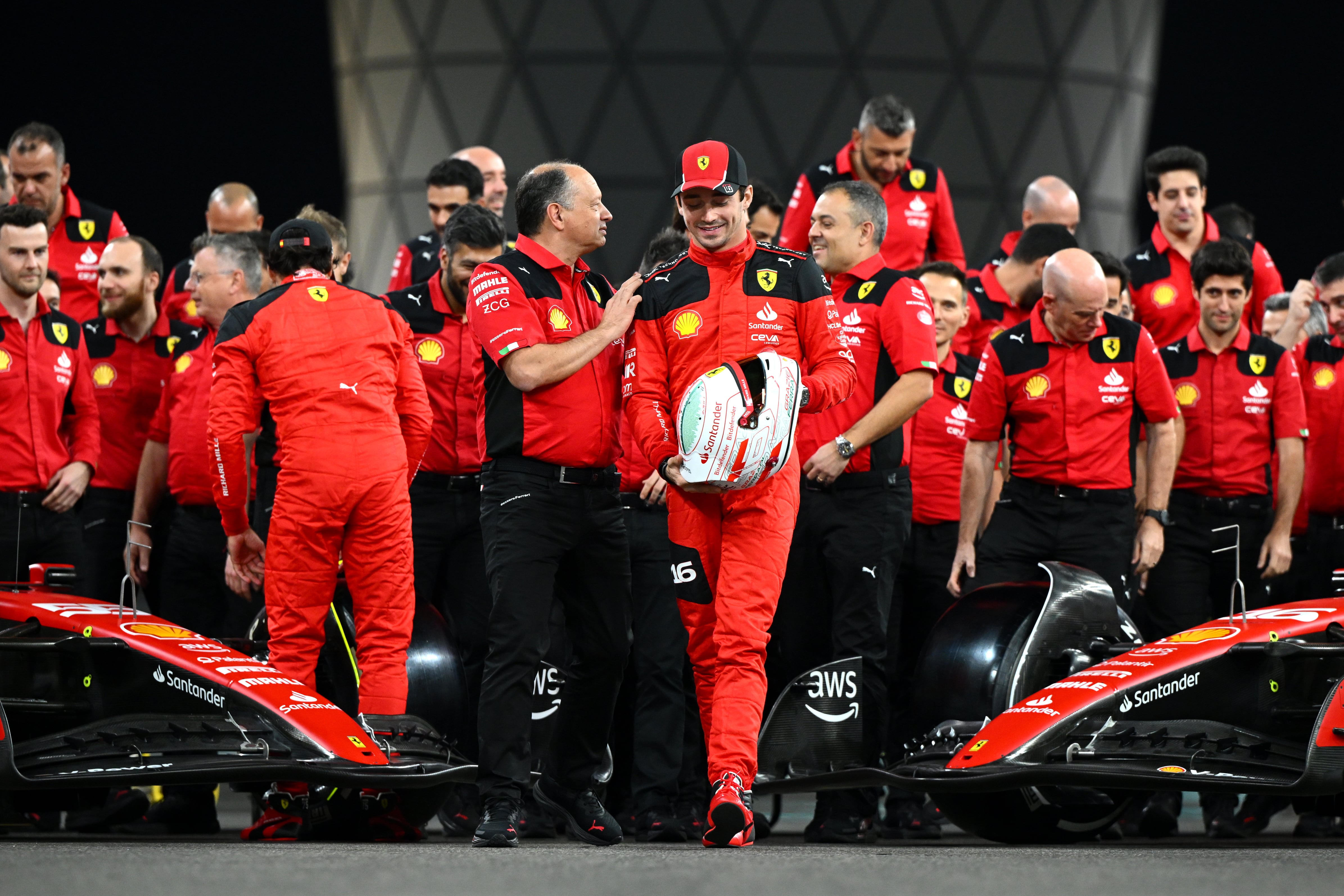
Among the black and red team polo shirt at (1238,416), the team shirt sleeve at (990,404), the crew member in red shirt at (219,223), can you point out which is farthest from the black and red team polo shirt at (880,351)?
the crew member in red shirt at (219,223)

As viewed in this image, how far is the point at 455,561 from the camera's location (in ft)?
20.9

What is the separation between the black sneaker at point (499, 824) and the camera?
15.3ft

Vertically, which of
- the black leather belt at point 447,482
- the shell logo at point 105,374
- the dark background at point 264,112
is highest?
the dark background at point 264,112

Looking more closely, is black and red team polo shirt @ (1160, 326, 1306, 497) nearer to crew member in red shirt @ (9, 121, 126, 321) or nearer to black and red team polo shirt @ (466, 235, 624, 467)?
black and red team polo shirt @ (466, 235, 624, 467)

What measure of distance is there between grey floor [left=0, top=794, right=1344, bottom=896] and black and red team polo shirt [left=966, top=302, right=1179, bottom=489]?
5.57 ft

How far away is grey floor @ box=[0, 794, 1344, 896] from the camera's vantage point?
3318 millimetres

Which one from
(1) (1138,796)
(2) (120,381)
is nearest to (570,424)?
(1) (1138,796)

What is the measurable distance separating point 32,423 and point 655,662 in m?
2.76

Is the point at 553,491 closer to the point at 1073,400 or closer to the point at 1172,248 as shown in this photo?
the point at 1073,400

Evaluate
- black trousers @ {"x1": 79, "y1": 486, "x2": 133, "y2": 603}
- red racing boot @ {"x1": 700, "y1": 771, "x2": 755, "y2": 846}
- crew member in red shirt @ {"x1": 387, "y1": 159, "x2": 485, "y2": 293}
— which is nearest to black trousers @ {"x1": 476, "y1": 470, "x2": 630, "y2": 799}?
red racing boot @ {"x1": 700, "y1": 771, "x2": 755, "y2": 846}

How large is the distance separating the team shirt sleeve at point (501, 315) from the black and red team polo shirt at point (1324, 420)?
3.84m

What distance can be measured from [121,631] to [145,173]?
13.4 meters

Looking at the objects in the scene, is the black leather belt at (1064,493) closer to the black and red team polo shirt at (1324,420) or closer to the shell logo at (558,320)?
the black and red team polo shirt at (1324,420)

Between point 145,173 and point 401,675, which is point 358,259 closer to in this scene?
point 145,173
